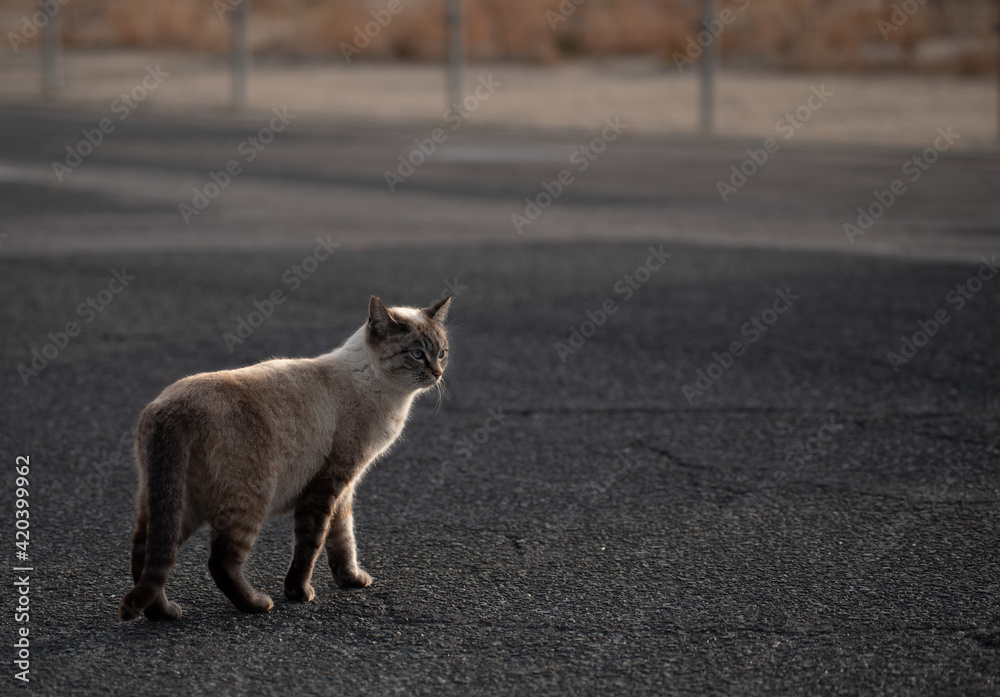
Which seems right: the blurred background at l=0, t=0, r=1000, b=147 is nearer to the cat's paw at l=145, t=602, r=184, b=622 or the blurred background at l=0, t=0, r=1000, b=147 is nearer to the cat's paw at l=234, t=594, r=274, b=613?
the cat's paw at l=234, t=594, r=274, b=613

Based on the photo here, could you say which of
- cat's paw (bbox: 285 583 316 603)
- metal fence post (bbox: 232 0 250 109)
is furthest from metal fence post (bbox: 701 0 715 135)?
cat's paw (bbox: 285 583 316 603)

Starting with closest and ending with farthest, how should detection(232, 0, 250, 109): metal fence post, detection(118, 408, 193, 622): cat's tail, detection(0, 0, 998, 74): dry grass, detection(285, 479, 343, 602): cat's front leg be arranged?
detection(118, 408, 193, 622): cat's tail < detection(285, 479, 343, 602): cat's front leg < detection(232, 0, 250, 109): metal fence post < detection(0, 0, 998, 74): dry grass

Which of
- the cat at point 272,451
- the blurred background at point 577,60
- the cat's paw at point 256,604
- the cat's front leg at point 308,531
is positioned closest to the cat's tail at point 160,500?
the cat at point 272,451

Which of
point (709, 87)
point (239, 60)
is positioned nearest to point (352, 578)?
point (709, 87)

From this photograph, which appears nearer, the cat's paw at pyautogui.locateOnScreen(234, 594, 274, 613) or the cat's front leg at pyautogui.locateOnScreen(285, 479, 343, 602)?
the cat's paw at pyautogui.locateOnScreen(234, 594, 274, 613)

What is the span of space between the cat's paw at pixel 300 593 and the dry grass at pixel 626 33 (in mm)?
28338

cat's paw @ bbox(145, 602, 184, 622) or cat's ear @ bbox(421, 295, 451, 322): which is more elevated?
cat's ear @ bbox(421, 295, 451, 322)

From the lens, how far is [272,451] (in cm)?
398

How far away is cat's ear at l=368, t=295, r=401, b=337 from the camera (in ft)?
14.3

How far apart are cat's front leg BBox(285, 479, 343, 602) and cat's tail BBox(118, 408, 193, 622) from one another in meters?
0.45

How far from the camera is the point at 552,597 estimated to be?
416 cm

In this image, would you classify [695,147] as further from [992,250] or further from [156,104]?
[156,104]

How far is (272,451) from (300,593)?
50 centimetres

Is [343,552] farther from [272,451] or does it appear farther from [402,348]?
[402,348]
